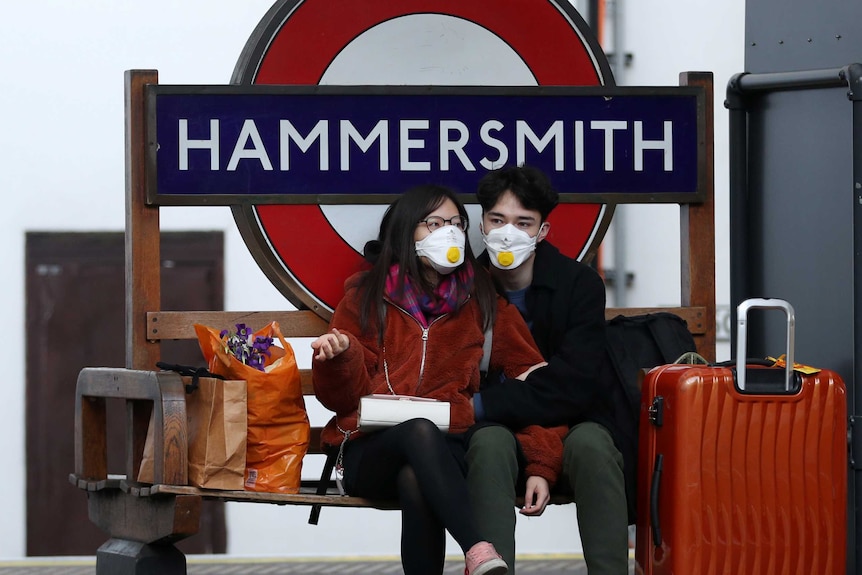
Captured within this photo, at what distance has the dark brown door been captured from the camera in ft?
19.7

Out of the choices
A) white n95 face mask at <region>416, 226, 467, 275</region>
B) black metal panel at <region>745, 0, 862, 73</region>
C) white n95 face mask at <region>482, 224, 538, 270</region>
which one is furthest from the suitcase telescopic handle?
black metal panel at <region>745, 0, 862, 73</region>

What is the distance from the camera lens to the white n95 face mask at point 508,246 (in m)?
3.57

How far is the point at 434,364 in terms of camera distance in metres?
3.47

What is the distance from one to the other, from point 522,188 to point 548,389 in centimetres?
53

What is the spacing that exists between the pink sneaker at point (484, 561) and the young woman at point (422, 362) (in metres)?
0.02

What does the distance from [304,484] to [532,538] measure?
2.73m

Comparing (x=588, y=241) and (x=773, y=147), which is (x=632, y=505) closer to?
(x=588, y=241)

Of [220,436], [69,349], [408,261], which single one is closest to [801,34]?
[408,261]

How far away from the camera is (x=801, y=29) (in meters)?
4.08

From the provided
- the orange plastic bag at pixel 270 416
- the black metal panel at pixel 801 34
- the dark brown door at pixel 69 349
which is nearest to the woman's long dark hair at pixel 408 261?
the orange plastic bag at pixel 270 416

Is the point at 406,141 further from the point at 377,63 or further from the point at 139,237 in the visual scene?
the point at 139,237

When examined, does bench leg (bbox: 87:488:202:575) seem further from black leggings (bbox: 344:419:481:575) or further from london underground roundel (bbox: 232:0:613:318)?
london underground roundel (bbox: 232:0:613:318)

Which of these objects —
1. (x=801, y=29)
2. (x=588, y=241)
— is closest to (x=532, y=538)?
(x=588, y=241)

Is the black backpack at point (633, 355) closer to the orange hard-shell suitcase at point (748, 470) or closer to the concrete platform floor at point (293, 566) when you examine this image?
the orange hard-shell suitcase at point (748, 470)
